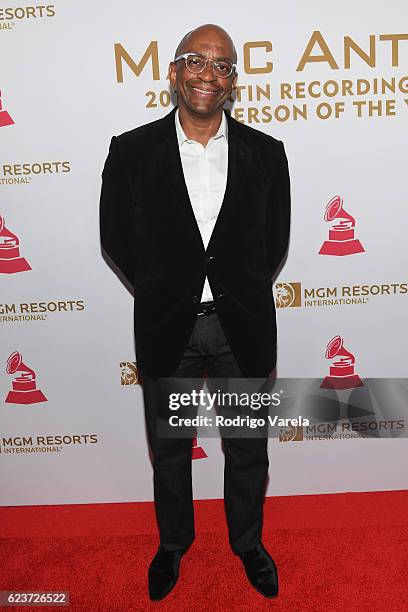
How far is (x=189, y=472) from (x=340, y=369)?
2.71 ft

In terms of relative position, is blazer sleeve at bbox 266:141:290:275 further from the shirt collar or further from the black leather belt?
the black leather belt

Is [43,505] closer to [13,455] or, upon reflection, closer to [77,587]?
[13,455]

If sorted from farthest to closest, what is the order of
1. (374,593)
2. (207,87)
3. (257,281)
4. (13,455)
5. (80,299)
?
(13,455) < (80,299) < (374,593) < (257,281) < (207,87)

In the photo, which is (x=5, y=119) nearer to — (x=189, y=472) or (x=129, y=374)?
(x=129, y=374)

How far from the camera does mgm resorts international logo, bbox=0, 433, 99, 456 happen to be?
112 inches

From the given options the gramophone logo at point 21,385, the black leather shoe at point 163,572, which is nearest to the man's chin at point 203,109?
the gramophone logo at point 21,385

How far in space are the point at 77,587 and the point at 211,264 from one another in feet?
4.33

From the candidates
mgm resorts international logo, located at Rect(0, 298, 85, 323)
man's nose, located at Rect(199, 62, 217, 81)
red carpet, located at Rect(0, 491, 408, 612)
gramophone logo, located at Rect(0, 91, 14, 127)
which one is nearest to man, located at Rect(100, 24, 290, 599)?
man's nose, located at Rect(199, 62, 217, 81)

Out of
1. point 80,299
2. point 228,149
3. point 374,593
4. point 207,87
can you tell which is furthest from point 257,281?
point 374,593

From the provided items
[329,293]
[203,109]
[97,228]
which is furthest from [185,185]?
[329,293]

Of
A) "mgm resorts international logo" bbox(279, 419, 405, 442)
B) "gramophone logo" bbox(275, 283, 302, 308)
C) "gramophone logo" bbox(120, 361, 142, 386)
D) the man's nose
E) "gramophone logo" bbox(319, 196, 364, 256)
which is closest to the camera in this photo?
the man's nose

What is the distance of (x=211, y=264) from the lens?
6.61 feet

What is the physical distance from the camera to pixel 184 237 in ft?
6.56

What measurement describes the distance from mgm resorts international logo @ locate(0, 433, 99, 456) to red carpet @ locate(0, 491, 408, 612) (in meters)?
0.29
